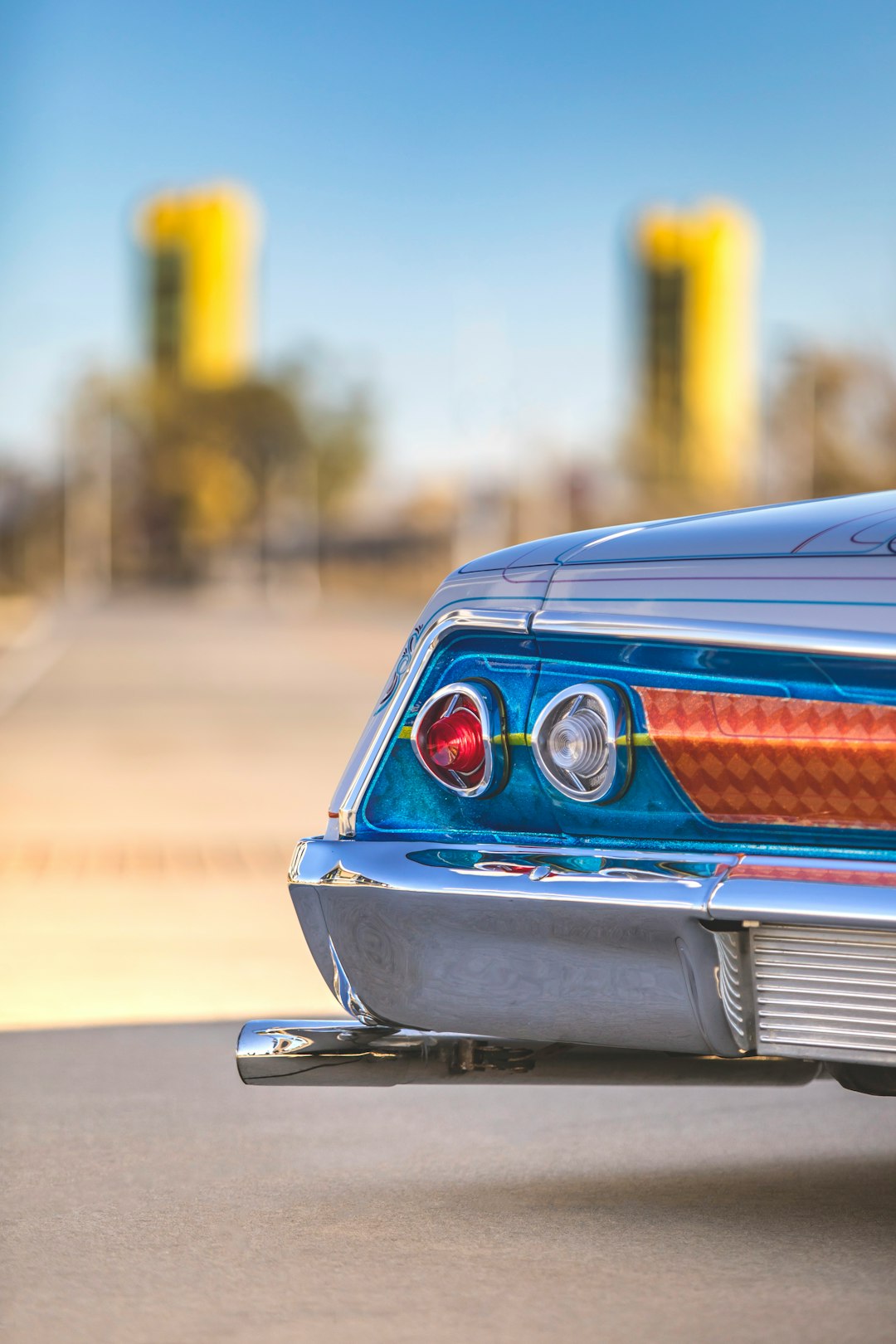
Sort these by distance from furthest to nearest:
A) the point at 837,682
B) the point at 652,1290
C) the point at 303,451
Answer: the point at 303,451 < the point at 652,1290 < the point at 837,682

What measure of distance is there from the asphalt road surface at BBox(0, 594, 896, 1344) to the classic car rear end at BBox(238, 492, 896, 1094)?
0.31m

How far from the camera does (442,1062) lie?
3.49 m

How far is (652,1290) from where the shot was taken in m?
3.24

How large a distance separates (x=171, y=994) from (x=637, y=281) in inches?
5029

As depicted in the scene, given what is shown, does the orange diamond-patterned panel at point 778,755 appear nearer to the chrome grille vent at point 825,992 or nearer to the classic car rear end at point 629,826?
the classic car rear end at point 629,826

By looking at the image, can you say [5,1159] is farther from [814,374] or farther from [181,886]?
[814,374]

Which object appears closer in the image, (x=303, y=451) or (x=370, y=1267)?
(x=370, y=1267)

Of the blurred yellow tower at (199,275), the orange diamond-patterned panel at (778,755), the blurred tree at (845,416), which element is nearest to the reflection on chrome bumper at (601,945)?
the orange diamond-patterned panel at (778,755)

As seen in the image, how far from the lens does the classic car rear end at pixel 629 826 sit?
2949mm

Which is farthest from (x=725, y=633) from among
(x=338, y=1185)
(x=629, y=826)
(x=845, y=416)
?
(x=845, y=416)

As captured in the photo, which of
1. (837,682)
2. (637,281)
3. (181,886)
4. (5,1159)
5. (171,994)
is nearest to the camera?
(837,682)

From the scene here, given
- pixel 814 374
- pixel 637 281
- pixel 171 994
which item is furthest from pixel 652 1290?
pixel 637 281

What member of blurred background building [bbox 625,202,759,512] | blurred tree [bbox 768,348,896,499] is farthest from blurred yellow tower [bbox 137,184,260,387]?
blurred tree [bbox 768,348,896,499]

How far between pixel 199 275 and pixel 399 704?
130 metres
